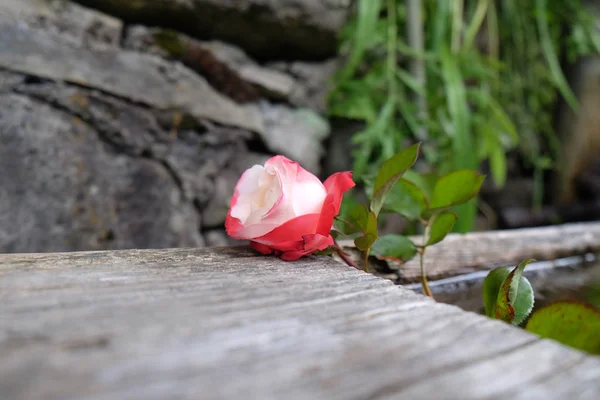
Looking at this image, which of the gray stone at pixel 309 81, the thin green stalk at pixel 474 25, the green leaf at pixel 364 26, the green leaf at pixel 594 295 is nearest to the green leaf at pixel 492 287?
the green leaf at pixel 594 295

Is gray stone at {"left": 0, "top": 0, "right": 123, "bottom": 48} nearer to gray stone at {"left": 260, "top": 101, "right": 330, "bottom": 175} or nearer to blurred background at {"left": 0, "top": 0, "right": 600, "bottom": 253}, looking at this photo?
blurred background at {"left": 0, "top": 0, "right": 600, "bottom": 253}

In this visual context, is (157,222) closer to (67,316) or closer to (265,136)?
(265,136)

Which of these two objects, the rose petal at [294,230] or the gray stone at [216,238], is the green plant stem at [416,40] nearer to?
the gray stone at [216,238]

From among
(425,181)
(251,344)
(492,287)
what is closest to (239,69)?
(425,181)

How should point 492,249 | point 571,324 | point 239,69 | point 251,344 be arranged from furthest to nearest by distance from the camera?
point 239,69, point 492,249, point 571,324, point 251,344

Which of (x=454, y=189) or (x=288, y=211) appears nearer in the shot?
(x=288, y=211)

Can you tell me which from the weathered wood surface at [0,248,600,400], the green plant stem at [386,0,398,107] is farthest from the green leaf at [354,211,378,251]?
the green plant stem at [386,0,398,107]

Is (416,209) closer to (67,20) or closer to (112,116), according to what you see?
(112,116)

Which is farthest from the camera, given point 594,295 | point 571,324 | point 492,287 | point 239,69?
point 239,69
